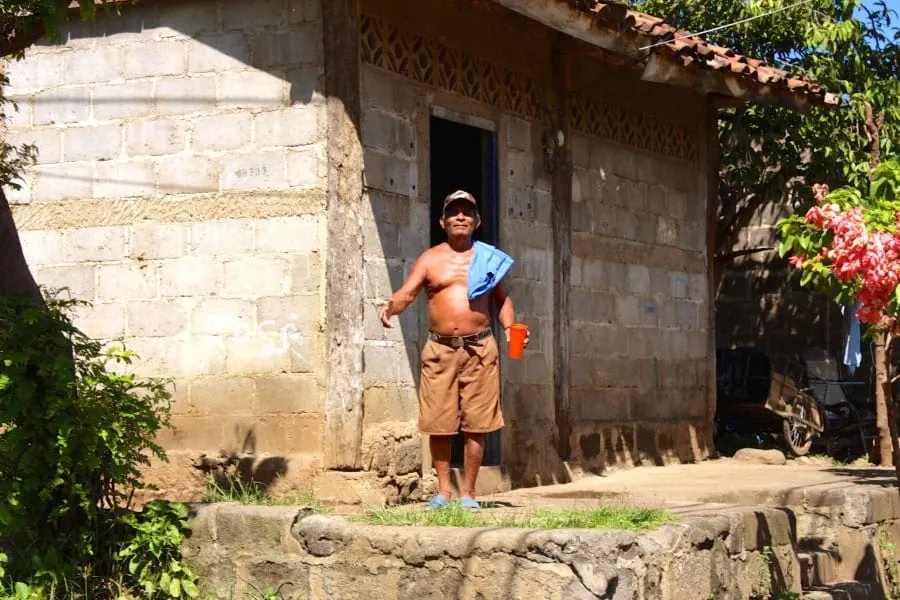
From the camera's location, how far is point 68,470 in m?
6.89

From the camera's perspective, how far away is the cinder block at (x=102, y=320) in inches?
360

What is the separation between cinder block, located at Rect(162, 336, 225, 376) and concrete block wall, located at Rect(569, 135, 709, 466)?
3.03 m

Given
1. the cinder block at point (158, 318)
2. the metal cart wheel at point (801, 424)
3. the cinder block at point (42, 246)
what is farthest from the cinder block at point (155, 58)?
the metal cart wheel at point (801, 424)

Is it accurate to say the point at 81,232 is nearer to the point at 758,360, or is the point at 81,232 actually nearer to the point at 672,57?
the point at 672,57

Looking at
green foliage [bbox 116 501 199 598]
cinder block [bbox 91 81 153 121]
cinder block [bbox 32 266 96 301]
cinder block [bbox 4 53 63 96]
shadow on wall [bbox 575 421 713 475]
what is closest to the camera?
green foliage [bbox 116 501 199 598]

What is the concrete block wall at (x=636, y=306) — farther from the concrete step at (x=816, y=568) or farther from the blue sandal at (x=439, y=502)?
the blue sandal at (x=439, y=502)

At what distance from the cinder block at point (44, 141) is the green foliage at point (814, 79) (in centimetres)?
702

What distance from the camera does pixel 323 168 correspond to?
8.45m

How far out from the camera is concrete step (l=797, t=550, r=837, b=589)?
28.0 feet

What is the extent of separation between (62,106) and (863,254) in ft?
17.6

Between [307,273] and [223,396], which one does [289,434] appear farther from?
[307,273]

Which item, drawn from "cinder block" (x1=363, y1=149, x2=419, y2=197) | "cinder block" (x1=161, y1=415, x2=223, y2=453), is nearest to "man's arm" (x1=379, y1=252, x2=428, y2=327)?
"cinder block" (x1=363, y1=149, x2=419, y2=197)

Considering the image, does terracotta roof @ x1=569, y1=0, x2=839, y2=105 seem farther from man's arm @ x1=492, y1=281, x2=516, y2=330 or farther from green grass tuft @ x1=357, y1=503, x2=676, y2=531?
green grass tuft @ x1=357, y1=503, x2=676, y2=531

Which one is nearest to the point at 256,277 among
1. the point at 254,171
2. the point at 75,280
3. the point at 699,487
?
the point at 254,171
